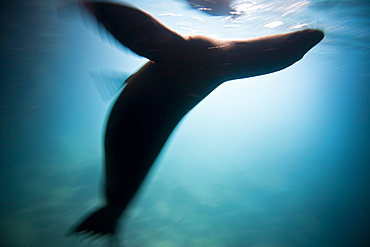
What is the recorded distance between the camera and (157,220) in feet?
33.0

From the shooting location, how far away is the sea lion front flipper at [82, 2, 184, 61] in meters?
1.22

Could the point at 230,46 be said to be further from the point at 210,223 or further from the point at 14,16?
the point at 210,223

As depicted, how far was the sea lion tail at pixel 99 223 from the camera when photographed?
7.04 feet

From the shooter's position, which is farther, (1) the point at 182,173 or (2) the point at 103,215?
(1) the point at 182,173

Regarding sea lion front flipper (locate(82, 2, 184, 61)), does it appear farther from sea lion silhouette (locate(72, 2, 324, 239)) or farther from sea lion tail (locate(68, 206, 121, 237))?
sea lion tail (locate(68, 206, 121, 237))

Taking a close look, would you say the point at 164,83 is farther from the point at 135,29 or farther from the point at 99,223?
the point at 99,223

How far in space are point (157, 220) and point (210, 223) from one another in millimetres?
3811

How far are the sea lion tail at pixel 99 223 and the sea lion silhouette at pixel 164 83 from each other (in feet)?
0.04

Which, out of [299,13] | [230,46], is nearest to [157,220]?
[230,46]

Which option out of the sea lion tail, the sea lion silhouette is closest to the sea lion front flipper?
the sea lion silhouette

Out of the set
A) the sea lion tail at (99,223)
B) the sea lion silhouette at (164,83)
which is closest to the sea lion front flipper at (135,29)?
the sea lion silhouette at (164,83)

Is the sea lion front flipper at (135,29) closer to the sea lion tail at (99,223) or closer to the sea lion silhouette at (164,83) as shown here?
A: the sea lion silhouette at (164,83)

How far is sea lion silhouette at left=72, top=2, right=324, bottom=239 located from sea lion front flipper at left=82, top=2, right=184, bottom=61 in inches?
0.4

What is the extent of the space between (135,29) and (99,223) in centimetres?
258
